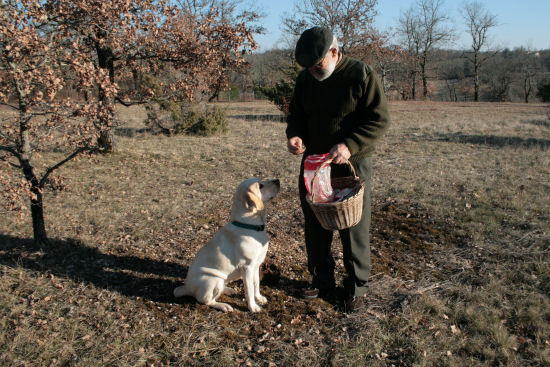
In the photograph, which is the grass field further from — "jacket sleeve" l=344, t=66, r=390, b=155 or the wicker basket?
"jacket sleeve" l=344, t=66, r=390, b=155

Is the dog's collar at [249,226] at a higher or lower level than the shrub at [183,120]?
lower

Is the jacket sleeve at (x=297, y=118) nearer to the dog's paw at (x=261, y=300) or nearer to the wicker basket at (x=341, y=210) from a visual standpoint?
the wicker basket at (x=341, y=210)

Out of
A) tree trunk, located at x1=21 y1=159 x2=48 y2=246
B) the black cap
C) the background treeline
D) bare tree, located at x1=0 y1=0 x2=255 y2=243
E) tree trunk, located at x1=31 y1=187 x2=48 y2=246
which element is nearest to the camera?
the black cap

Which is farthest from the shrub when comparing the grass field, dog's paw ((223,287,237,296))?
dog's paw ((223,287,237,296))

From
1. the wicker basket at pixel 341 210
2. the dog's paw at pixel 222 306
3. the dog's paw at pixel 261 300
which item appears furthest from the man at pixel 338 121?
the dog's paw at pixel 222 306

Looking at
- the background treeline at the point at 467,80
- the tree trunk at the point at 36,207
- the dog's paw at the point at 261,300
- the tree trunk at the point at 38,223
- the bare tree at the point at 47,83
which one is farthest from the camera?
the background treeline at the point at 467,80

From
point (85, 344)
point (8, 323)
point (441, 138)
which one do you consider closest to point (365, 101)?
point (85, 344)

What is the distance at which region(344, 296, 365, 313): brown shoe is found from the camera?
347cm

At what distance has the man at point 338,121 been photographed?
2922mm

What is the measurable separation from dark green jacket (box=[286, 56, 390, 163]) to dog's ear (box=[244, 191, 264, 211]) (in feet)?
1.94

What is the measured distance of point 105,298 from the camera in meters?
3.75

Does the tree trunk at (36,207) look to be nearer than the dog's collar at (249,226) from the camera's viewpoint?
No

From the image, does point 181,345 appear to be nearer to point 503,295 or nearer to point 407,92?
point 503,295

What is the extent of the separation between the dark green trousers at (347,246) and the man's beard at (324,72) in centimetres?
73
